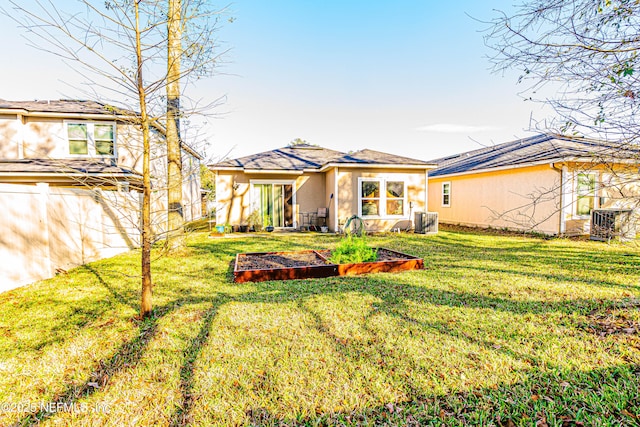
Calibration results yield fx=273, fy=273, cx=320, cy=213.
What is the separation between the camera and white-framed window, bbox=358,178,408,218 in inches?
492

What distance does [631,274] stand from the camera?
5289 mm

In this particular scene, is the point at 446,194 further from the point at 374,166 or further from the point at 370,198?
the point at 374,166

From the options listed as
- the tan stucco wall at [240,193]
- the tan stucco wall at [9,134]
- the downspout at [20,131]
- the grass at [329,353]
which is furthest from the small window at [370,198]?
the tan stucco wall at [9,134]

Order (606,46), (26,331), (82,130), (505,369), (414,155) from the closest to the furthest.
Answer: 1. (505,369)
2. (606,46)
3. (26,331)
4. (82,130)
5. (414,155)

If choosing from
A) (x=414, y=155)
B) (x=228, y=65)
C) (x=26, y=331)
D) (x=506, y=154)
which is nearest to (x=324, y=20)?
(x=414, y=155)

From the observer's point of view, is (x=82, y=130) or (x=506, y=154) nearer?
(x=82, y=130)

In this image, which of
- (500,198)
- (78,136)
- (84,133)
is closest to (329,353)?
(500,198)

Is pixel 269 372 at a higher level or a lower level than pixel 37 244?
lower

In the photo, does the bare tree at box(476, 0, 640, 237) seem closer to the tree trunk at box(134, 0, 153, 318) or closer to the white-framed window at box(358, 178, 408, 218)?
the tree trunk at box(134, 0, 153, 318)

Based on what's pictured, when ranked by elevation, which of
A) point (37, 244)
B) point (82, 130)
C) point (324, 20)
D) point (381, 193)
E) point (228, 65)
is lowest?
point (37, 244)

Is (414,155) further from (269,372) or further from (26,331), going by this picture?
(26,331)

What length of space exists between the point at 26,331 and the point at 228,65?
14.3 ft

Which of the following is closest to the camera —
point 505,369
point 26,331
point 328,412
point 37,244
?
point 328,412

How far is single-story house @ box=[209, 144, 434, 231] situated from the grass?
7.54 metres
